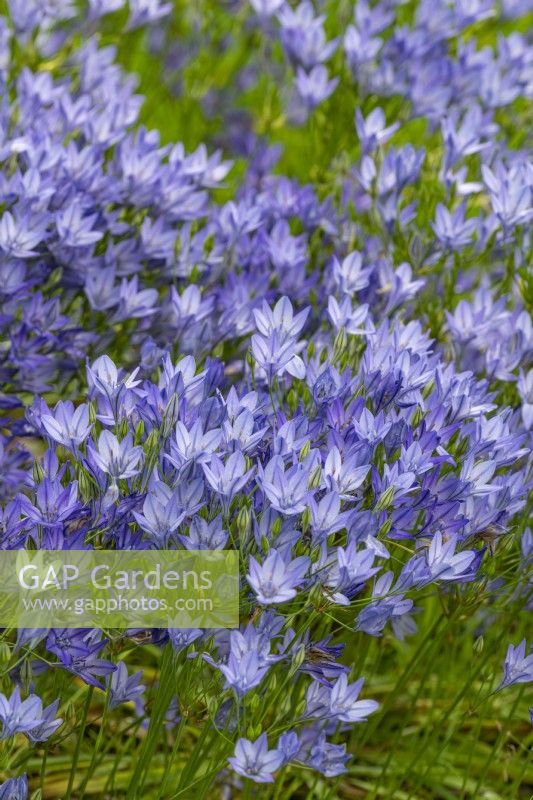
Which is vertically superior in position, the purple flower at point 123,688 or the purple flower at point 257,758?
the purple flower at point 257,758

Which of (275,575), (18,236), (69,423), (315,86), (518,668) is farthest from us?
(315,86)

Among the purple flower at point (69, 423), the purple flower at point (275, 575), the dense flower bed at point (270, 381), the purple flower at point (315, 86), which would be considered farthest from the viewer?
the purple flower at point (315, 86)

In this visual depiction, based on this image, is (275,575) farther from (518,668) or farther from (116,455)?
(518,668)

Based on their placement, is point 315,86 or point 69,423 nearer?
point 69,423

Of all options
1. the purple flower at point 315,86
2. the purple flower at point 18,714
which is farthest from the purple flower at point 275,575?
the purple flower at point 315,86

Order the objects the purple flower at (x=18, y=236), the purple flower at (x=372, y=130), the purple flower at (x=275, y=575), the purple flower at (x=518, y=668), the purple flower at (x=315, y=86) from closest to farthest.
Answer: the purple flower at (x=275, y=575) → the purple flower at (x=518, y=668) → the purple flower at (x=18, y=236) → the purple flower at (x=372, y=130) → the purple flower at (x=315, y=86)

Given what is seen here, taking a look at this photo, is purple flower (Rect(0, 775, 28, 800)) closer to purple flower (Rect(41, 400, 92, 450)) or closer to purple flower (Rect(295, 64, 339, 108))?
purple flower (Rect(41, 400, 92, 450))

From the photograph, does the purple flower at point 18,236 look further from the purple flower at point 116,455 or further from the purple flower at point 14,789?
the purple flower at point 14,789

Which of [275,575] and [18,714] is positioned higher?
[275,575]

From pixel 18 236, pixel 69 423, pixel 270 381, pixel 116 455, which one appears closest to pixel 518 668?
pixel 270 381
